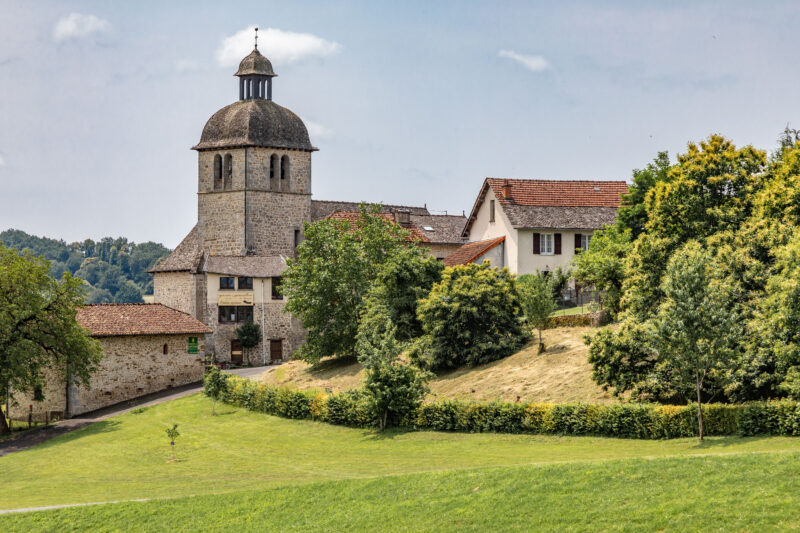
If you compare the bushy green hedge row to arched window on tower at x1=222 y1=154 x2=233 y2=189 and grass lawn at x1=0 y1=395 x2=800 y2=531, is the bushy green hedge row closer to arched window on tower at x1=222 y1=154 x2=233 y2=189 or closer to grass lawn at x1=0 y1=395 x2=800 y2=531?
grass lawn at x1=0 y1=395 x2=800 y2=531

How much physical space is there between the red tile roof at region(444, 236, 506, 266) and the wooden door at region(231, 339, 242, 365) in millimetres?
15416

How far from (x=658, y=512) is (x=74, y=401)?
36946mm

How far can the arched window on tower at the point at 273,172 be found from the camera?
2756 inches

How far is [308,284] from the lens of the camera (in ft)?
177

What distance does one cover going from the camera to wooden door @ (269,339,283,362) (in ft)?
213

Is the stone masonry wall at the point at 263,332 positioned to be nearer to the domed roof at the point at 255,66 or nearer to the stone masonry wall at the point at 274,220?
the stone masonry wall at the point at 274,220


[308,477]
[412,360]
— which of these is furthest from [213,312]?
[308,477]

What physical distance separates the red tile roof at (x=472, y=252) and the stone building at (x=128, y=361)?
16.4 meters

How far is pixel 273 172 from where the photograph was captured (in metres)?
70.2

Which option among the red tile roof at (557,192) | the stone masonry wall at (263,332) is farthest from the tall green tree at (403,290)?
the stone masonry wall at (263,332)

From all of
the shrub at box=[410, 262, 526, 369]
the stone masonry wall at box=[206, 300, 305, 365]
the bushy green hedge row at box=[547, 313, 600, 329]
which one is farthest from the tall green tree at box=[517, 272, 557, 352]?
the stone masonry wall at box=[206, 300, 305, 365]

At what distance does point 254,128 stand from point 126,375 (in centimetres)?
2431

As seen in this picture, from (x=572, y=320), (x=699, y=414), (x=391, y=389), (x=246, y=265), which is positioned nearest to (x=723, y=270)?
(x=699, y=414)

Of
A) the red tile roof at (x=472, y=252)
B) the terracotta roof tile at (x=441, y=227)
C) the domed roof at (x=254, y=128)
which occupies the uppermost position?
the domed roof at (x=254, y=128)
